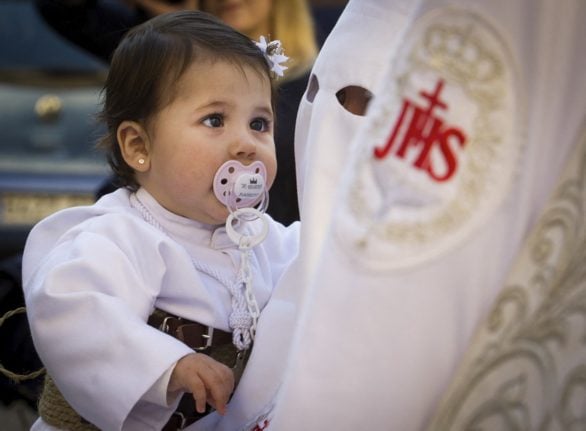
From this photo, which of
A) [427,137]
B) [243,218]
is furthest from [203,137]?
[427,137]

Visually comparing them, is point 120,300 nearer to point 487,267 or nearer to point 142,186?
point 142,186

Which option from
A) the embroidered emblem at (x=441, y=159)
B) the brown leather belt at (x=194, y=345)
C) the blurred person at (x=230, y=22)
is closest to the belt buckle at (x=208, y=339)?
the brown leather belt at (x=194, y=345)

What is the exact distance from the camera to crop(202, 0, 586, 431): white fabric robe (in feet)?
3.46

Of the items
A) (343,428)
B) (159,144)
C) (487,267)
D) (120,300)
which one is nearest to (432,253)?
(487,267)

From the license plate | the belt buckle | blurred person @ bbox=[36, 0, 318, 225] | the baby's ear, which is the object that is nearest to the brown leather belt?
the belt buckle

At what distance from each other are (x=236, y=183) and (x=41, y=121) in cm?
282

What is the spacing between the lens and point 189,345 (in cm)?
156

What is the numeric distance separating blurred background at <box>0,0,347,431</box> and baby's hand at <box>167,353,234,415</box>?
261cm

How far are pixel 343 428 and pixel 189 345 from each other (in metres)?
0.54

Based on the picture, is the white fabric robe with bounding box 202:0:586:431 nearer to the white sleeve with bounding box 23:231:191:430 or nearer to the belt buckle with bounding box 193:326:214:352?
the white sleeve with bounding box 23:231:191:430

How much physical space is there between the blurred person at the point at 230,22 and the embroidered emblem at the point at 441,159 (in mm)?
1629

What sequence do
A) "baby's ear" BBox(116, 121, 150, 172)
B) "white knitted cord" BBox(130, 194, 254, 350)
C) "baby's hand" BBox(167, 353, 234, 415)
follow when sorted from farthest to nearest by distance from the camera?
"baby's ear" BBox(116, 121, 150, 172) → "white knitted cord" BBox(130, 194, 254, 350) → "baby's hand" BBox(167, 353, 234, 415)

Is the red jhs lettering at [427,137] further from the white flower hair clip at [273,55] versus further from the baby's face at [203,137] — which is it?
the white flower hair clip at [273,55]

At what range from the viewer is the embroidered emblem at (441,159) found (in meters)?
1.05
